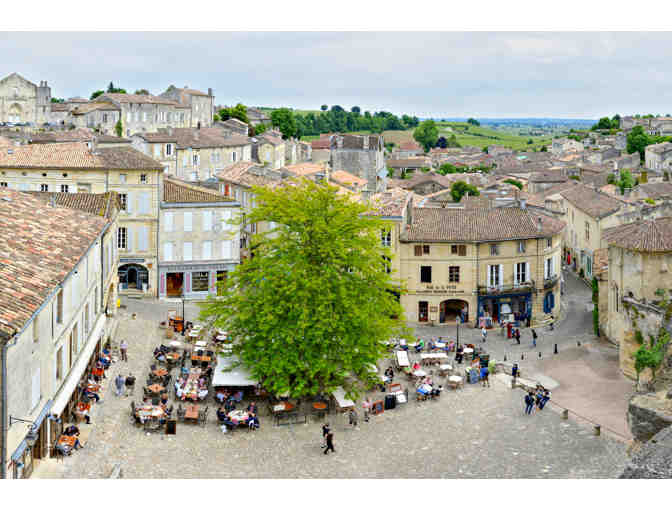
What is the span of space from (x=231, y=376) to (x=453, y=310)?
20.9 meters

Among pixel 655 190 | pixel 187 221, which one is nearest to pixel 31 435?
pixel 187 221

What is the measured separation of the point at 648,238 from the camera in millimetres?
39688

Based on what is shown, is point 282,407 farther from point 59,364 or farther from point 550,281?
point 550,281

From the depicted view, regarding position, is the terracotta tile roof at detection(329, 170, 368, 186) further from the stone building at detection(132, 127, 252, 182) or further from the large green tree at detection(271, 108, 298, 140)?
the large green tree at detection(271, 108, 298, 140)

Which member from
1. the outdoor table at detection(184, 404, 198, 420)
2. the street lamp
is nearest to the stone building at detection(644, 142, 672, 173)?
the outdoor table at detection(184, 404, 198, 420)

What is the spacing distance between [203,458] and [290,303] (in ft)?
24.4

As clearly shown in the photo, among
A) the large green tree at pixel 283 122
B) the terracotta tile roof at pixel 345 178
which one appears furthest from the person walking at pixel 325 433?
the large green tree at pixel 283 122

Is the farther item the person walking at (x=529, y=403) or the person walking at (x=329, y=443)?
the person walking at (x=529, y=403)

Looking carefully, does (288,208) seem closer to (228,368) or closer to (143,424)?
(228,368)

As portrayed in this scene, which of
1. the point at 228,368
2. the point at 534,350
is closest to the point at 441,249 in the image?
the point at 534,350

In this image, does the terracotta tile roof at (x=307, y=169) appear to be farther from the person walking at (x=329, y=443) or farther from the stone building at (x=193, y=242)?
the person walking at (x=329, y=443)

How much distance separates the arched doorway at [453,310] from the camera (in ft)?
159

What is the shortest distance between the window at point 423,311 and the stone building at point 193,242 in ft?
38.2
